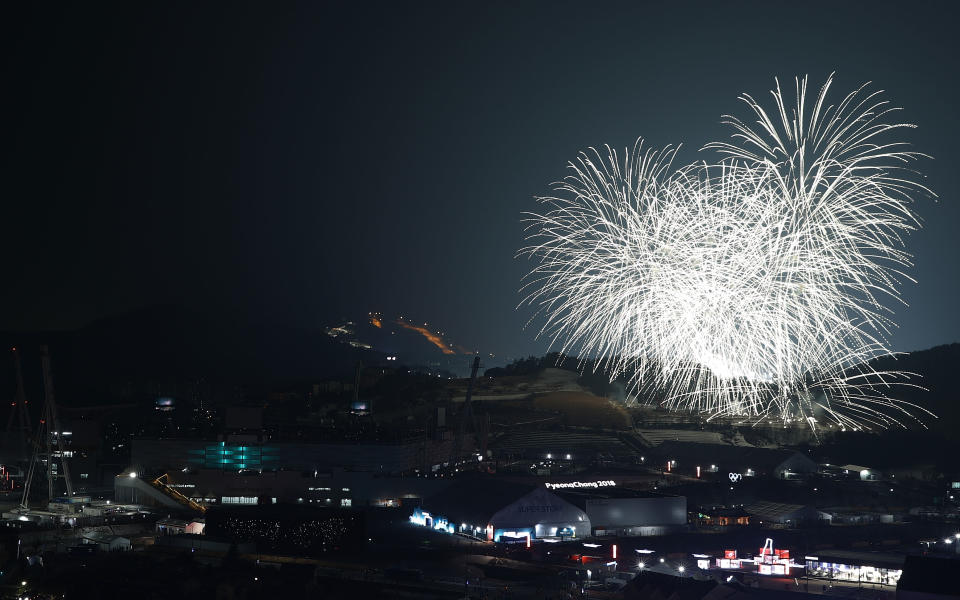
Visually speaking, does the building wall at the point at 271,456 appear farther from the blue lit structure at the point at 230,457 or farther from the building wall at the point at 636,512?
the building wall at the point at 636,512

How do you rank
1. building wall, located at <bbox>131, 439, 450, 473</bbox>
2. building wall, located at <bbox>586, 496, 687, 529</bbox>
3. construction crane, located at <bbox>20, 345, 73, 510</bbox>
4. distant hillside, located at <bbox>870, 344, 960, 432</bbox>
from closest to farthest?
building wall, located at <bbox>586, 496, 687, 529</bbox> < construction crane, located at <bbox>20, 345, 73, 510</bbox> < building wall, located at <bbox>131, 439, 450, 473</bbox> < distant hillside, located at <bbox>870, 344, 960, 432</bbox>

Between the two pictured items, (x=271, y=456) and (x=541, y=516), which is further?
(x=271, y=456)

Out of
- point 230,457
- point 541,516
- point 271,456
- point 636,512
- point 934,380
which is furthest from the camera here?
point 934,380

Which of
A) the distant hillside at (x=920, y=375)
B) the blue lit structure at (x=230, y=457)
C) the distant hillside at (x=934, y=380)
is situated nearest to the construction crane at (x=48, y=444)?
the blue lit structure at (x=230, y=457)

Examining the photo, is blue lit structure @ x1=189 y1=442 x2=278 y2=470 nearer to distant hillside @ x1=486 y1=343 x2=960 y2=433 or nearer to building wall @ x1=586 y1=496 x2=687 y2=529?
building wall @ x1=586 y1=496 x2=687 y2=529

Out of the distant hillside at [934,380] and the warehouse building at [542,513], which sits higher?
the distant hillside at [934,380]

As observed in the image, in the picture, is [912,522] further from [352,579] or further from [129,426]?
[129,426]

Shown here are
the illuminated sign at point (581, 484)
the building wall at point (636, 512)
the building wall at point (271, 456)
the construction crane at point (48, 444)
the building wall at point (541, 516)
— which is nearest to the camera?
the building wall at point (541, 516)

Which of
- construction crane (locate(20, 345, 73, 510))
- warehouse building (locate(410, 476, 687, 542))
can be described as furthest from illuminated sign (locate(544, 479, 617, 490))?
construction crane (locate(20, 345, 73, 510))

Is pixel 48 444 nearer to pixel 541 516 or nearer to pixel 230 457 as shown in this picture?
pixel 230 457

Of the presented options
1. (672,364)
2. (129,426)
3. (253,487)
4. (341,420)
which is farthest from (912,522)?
(129,426)

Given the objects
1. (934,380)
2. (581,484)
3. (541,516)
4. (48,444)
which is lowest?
(541,516)

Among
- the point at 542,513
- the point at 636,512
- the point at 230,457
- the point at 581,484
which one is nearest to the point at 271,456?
the point at 230,457
